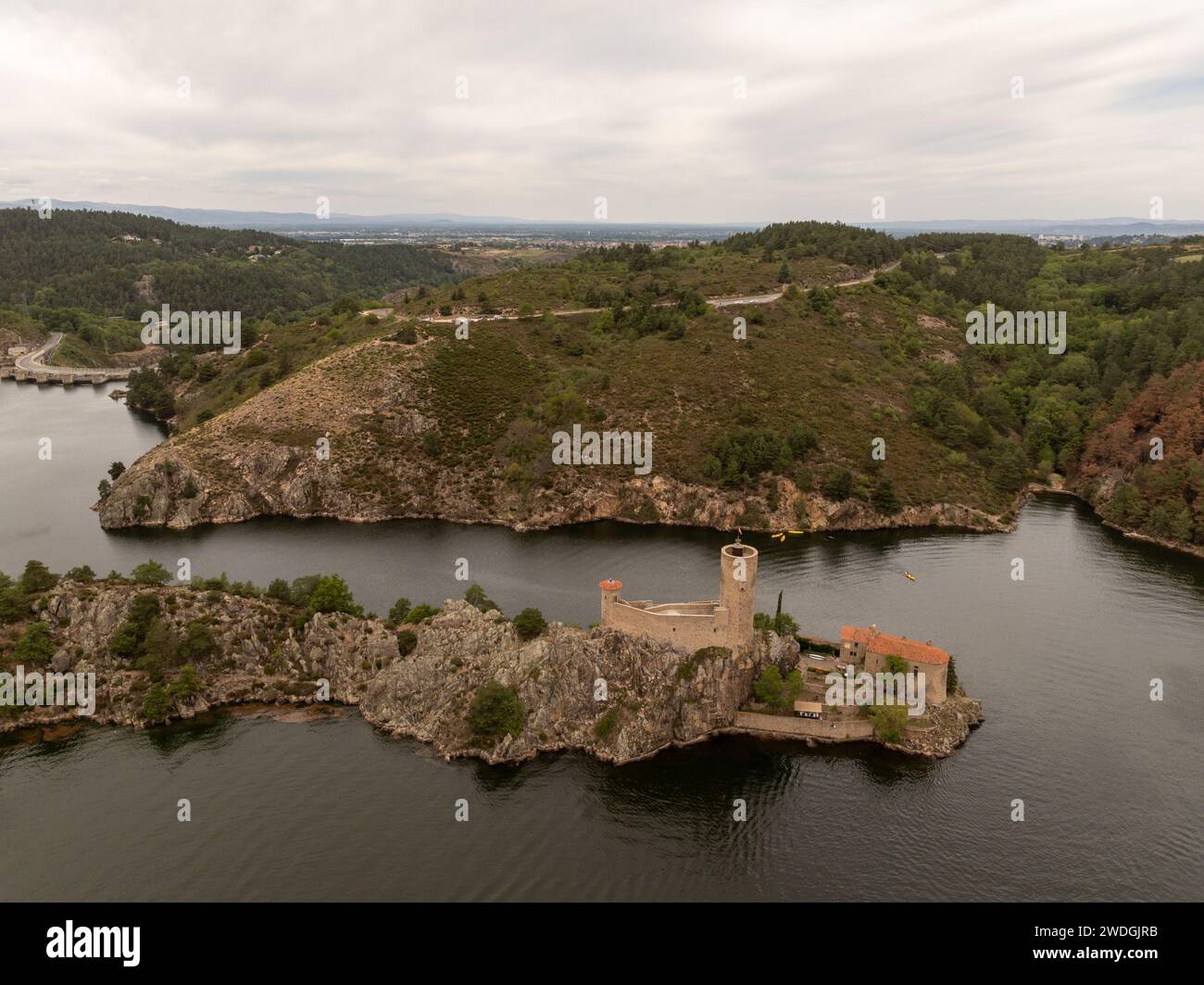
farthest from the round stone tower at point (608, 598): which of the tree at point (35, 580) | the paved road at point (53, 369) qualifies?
the paved road at point (53, 369)

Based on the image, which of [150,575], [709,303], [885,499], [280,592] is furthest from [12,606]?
[709,303]

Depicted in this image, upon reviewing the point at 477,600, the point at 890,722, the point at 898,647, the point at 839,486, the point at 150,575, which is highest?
the point at 839,486

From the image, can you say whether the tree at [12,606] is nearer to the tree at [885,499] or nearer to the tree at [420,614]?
the tree at [420,614]

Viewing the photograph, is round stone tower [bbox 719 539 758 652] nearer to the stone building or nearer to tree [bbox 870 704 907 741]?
the stone building

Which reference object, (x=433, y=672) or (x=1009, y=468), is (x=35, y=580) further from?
(x=1009, y=468)

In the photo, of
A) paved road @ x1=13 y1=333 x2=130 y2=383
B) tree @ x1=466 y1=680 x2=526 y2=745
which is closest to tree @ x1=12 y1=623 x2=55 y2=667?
tree @ x1=466 y1=680 x2=526 y2=745

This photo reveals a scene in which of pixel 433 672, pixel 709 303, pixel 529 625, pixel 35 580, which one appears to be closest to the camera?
pixel 433 672

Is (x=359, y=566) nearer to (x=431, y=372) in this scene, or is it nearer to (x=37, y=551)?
(x=37, y=551)
